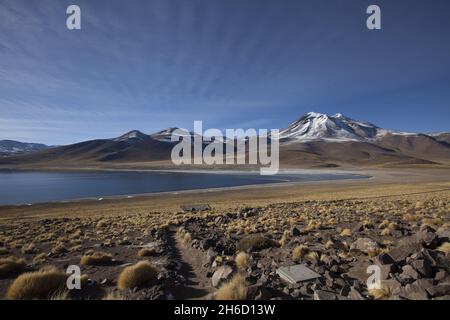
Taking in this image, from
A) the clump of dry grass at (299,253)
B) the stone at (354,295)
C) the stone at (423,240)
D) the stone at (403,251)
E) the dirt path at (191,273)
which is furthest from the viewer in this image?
the clump of dry grass at (299,253)

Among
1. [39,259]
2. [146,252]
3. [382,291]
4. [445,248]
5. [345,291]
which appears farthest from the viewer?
[146,252]

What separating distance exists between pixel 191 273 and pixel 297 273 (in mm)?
3373

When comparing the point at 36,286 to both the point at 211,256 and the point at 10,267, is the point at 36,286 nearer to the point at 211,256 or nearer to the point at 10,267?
the point at 10,267

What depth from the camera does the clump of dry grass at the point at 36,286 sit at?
603cm

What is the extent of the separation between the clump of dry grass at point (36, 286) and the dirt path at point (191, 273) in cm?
290

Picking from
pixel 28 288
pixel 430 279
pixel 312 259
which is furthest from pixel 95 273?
pixel 430 279

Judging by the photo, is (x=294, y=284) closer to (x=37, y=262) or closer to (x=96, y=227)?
(x=37, y=262)

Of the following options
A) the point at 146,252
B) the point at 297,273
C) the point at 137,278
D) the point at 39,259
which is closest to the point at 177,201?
the point at 146,252

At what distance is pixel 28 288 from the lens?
6.12 metres

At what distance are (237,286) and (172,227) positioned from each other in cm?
1264

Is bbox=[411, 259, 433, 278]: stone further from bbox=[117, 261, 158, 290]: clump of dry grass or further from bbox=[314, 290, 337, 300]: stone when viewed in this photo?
bbox=[117, 261, 158, 290]: clump of dry grass

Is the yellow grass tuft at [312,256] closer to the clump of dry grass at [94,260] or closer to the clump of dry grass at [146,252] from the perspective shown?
the clump of dry grass at [146,252]

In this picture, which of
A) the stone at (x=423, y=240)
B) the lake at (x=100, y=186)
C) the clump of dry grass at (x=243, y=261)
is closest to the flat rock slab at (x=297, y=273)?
the clump of dry grass at (x=243, y=261)

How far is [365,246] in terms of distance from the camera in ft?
28.9
